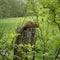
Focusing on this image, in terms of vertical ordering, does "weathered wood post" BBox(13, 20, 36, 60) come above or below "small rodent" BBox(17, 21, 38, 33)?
below

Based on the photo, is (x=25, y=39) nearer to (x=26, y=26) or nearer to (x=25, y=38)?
(x=25, y=38)

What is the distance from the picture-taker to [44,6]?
4.63 metres

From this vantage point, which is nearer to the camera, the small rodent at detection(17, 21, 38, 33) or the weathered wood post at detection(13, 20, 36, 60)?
the small rodent at detection(17, 21, 38, 33)

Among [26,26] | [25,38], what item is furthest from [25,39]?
[26,26]

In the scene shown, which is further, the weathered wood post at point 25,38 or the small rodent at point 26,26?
the weathered wood post at point 25,38

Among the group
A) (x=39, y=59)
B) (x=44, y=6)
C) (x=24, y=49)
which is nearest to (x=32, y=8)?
(x=24, y=49)

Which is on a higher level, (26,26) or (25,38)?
(26,26)

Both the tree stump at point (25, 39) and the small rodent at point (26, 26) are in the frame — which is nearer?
the small rodent at point (26, 26)

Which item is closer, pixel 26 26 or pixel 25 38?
pixel 26 26

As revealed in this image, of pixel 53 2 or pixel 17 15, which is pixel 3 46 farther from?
pixel 17 15

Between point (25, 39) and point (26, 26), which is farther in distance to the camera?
point (25, 39)

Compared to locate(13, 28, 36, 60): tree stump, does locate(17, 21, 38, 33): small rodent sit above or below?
above

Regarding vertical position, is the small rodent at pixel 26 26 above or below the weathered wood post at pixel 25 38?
above

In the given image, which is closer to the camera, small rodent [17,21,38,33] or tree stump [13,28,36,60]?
small rodent [17,21,38,33]
